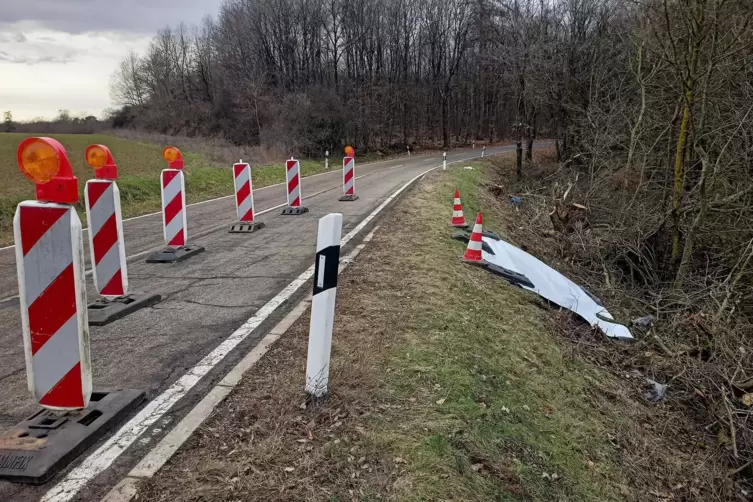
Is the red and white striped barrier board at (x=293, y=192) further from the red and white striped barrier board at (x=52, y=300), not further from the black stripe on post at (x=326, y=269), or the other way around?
the red and white striped barrier board at (x=52, y=300)

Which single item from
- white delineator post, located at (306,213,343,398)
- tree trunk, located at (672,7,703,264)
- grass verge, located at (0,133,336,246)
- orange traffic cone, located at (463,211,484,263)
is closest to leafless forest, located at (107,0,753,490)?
tree trunk, located at (672,7,703,264)

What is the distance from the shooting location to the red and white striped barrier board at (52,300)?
2572 millimetres

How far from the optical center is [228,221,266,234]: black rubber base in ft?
29.1

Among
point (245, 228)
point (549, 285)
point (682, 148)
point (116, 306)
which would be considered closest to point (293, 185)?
point (245, 228)

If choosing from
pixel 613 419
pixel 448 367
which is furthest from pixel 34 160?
pixel 613 419

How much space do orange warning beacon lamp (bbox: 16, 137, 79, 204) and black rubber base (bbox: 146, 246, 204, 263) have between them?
4341mm

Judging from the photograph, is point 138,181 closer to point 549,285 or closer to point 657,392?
point 549,285

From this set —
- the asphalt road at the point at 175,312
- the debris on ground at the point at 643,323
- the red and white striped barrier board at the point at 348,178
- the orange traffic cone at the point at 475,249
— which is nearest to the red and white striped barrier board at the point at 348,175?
the red and white striped barrier board at the point at 348,178

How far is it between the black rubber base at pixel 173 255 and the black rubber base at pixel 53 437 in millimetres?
3936

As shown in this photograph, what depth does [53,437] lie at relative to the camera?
103 inches

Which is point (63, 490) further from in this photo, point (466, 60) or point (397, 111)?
point (466, 60)

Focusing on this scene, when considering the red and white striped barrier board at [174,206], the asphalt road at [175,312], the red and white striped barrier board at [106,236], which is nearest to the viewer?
the asphalt road at [175,312]

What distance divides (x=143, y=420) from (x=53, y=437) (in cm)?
45

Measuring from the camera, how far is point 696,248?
10.6m
